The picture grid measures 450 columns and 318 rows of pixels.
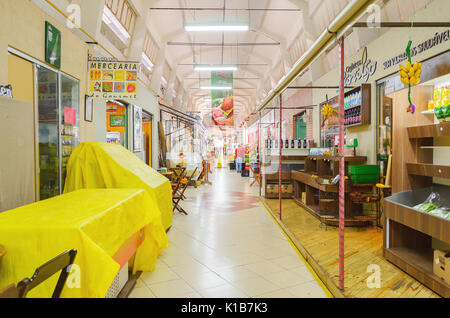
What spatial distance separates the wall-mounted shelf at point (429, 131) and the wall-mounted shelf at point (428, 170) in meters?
0.33

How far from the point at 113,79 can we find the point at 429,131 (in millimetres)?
4243

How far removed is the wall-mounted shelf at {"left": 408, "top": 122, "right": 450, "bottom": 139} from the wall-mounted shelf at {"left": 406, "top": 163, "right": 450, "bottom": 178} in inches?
12.8

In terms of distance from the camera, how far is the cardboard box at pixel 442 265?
2504 mm

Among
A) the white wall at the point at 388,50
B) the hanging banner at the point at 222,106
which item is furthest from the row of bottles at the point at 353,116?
the hanging banner at the point at 222,106

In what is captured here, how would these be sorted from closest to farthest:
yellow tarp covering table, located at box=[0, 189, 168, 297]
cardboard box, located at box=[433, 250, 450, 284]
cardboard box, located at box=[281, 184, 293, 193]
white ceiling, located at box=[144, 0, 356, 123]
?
1. yellow tarp covering table, located at box=[0, 189, 168, 297]
2. cardboard box, located at box=[433, 250, 450, 284]
3. cardboard box, located at box=[281, 184, 293, 193]
4. white ceiling, located at box=[144, 0, 356, 123]

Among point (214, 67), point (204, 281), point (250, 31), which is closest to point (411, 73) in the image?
point (204, 281)

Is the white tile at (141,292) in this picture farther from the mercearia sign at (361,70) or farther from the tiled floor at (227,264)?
the mercearia sign at (361,70)

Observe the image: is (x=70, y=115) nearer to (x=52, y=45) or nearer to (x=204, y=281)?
(x=52, y=45)

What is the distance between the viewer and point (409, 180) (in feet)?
11.2

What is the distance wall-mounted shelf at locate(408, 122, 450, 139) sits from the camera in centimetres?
277

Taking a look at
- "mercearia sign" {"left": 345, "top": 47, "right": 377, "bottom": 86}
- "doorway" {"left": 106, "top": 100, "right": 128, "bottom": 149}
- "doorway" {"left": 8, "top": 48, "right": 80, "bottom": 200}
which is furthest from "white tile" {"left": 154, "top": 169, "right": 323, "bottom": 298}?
"mercearia sign" {"left": 345, "top": 47, "right": 377, "bottom": 86}

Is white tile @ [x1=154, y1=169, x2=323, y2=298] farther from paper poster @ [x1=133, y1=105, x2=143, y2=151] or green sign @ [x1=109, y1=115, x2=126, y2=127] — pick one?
green sign @ [x1=109, y1=115, x2=126, y2=127]

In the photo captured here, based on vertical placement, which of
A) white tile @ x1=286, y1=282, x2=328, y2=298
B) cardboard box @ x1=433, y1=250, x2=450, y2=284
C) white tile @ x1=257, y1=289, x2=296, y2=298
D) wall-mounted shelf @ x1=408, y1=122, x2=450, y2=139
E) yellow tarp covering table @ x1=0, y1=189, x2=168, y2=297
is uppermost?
wall-mounted shelf @ x1=408, y1=122, x2=450, y2=139
